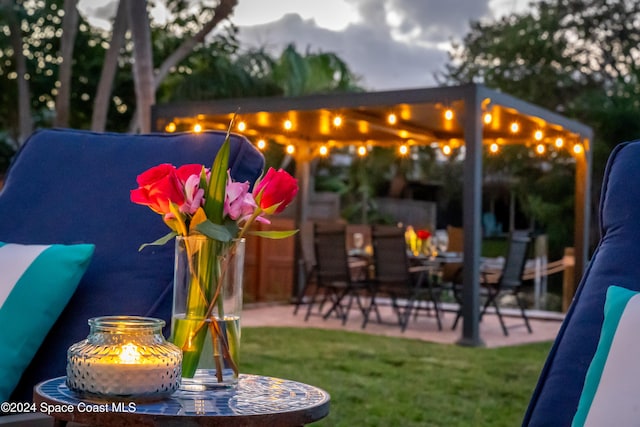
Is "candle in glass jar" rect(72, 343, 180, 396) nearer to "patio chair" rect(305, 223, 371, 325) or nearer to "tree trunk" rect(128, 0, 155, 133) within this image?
"patio chair" rect(305, 223, 371, 325)

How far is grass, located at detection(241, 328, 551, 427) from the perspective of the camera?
4246 millimetres

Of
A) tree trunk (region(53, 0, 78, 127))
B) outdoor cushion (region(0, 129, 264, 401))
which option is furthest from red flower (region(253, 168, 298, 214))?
tree trunk (region(53, 0, 78, 127))

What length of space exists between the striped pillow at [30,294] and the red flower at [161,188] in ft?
1.71

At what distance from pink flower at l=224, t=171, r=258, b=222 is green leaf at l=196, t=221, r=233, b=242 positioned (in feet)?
0.16

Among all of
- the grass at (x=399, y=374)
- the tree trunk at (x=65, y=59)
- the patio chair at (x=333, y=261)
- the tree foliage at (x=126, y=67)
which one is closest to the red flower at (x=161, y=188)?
the grass at (x=399, y=374)

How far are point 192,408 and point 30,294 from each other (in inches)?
28.7

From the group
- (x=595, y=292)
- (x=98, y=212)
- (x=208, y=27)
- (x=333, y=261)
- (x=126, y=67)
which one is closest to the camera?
(x=595, y=292)

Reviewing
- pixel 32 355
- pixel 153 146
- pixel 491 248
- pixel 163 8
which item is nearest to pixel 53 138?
pixel 153 146

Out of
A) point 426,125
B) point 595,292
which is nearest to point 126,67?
point 426,125

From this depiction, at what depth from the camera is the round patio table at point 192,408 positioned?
51.8 inches

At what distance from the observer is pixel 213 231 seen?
1524 mm

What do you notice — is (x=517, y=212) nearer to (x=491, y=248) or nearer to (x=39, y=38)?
(x=491, y=248)

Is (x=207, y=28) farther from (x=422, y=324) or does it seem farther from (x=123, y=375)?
(x=123, y=375)

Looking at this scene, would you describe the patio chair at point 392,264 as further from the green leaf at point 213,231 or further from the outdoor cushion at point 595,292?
the green leaf at point 213,231
